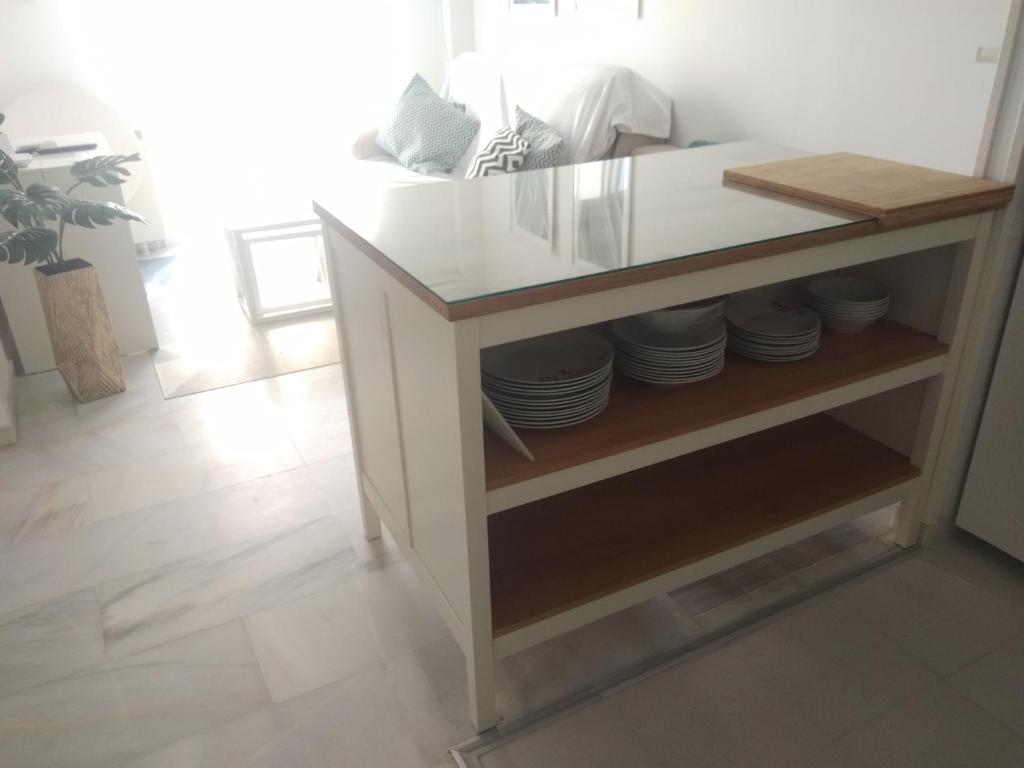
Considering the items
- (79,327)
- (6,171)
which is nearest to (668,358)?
(79,327)

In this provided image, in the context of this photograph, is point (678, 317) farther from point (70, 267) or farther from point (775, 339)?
point (70, 267)

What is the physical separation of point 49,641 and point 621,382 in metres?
1.36

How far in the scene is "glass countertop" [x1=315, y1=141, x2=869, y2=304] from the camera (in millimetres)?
1239

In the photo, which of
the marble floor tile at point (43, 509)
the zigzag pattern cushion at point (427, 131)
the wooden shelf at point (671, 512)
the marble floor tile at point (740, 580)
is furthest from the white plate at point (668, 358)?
the zigzag pattern cushion at point (427, 131)

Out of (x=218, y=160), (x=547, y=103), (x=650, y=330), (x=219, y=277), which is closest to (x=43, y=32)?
(x=218, y=160)

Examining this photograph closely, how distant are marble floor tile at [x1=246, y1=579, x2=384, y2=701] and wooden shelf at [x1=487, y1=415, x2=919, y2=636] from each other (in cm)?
37

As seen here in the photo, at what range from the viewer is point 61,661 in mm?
1717

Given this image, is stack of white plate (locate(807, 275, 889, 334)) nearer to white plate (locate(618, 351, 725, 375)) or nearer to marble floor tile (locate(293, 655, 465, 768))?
white plate (locate(618, 351, 725, 375))

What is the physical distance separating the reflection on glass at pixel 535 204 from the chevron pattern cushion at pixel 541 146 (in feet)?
4.47

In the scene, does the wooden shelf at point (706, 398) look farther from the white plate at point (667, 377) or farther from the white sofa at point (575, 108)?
the white sofa at point (575, 108)

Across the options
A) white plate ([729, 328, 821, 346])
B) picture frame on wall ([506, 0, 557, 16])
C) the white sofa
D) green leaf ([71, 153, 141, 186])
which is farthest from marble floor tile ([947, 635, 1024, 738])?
picture frame on wall ([506, 0, 557, 16])

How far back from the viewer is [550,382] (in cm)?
140

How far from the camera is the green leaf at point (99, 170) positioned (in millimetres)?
2762

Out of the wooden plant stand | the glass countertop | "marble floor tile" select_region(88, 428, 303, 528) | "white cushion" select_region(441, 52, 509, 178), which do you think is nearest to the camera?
the glass countertop
